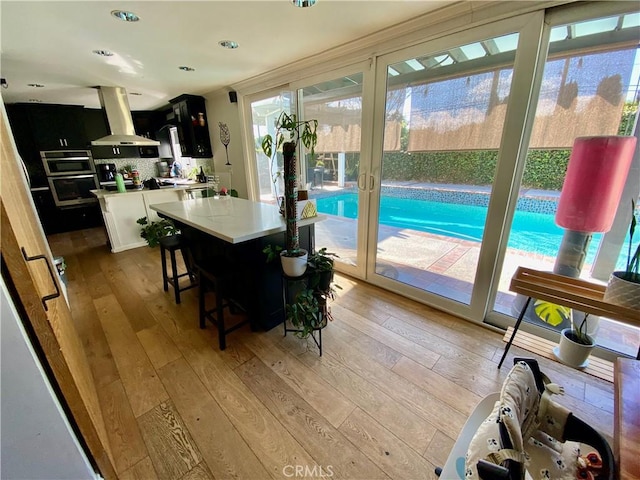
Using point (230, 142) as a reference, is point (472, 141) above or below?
below

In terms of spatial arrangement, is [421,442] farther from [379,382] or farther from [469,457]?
[469,457]

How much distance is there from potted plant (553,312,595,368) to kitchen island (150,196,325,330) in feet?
5.73

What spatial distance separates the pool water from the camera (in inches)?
73.1

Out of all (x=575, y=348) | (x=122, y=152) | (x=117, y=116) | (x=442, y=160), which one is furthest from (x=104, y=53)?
(x=575, y=348)

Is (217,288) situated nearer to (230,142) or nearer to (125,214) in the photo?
(125,214)

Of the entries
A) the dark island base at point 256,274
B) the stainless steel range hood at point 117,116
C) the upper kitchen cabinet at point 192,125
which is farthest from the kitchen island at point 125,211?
the dark island base at point 256,274

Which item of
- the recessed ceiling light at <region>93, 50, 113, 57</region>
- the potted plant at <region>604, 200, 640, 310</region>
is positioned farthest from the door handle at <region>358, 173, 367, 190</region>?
the recessed ceiling light at <region>93, 50, 113, 57</region>

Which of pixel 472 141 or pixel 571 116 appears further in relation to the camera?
pixel 472 141

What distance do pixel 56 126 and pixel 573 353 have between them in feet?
25.5

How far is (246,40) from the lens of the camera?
2.27 meters

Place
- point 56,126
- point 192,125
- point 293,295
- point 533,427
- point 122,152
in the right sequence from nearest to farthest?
point 533,427 < point 293,295 < point 192,125 < point 56,126 < point 122,152

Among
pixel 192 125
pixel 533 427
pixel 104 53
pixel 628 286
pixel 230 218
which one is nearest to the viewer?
pixel 533 427

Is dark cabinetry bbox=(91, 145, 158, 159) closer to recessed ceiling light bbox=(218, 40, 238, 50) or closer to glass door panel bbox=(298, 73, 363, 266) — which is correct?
recessed ceiling light bbox=(218, 40, 238, 50)

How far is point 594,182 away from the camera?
143 centimetres
